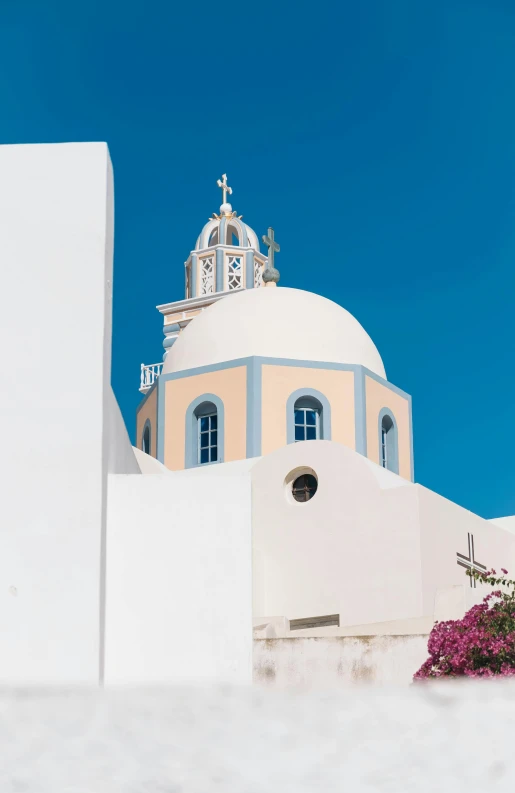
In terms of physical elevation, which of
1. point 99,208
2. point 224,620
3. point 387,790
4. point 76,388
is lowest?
point 387,790

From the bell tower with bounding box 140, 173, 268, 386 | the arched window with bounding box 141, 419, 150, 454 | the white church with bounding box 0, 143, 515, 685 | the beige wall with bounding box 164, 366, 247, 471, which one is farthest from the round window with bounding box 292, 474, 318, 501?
the bell tower with bounding box 140, 173, 268, 386

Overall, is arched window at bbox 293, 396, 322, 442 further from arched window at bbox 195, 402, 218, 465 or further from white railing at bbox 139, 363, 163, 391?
white railing at bbox 139, 363, 163, 391

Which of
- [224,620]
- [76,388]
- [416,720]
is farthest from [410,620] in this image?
[416,720]

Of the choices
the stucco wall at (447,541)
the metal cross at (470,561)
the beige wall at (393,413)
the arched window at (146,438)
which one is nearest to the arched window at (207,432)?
the arched window at (146,438)

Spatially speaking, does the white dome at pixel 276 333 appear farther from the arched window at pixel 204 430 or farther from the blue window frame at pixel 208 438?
the blue window frame at pixel 208 438

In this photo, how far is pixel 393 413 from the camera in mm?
19031

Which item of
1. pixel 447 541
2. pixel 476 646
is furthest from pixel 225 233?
pixel 476 646

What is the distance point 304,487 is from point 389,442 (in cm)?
331

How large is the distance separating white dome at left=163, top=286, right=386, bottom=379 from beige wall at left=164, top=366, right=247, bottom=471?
1.27 ft

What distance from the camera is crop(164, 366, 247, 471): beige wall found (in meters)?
17.9

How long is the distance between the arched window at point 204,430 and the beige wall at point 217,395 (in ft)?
0.26

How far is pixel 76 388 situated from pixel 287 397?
9.98 meters

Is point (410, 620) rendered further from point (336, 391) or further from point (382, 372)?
point (382, 372)

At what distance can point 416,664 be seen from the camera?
11.9m
